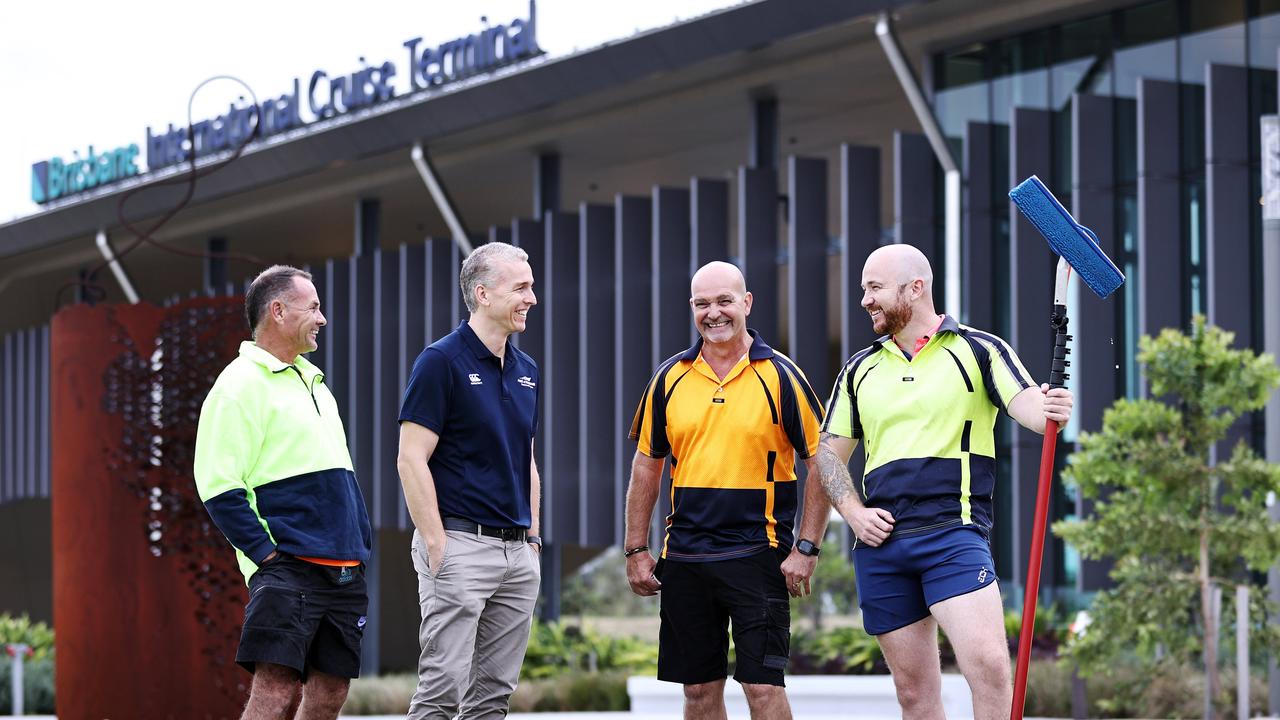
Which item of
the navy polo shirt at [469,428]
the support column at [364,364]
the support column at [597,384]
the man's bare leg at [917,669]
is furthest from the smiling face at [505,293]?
the support column at [364,364]

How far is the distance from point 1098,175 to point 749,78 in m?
4.65

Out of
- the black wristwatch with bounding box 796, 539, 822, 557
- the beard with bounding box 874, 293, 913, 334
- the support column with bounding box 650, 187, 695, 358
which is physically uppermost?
the support column with bounding box 650, 187, 695, 358

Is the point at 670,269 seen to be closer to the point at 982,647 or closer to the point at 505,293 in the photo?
the point at 505,293

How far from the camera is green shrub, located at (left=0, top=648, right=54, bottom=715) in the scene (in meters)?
17.4

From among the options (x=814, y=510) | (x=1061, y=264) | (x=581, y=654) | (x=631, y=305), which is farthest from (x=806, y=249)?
(x=1061, y=264)

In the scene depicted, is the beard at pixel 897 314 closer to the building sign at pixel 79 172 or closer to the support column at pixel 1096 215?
the support column at pixel 1096 215

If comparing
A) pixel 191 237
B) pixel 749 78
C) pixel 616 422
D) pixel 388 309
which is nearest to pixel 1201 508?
pixel 749 78

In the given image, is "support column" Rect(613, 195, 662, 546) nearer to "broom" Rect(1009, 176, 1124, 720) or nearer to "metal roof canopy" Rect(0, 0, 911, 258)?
"metal roof canopy" Rect(0, 0, 911, 258)

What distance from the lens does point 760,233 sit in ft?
65.0

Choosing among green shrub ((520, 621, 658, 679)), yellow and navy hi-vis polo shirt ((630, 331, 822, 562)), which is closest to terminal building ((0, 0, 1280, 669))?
green shrub ((520, 621, 658, 679))

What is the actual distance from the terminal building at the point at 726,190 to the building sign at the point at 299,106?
5 cm

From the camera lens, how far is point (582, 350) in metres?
22.4

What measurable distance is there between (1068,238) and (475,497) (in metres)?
2.34

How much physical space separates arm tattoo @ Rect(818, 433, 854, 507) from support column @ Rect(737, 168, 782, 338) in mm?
13525
